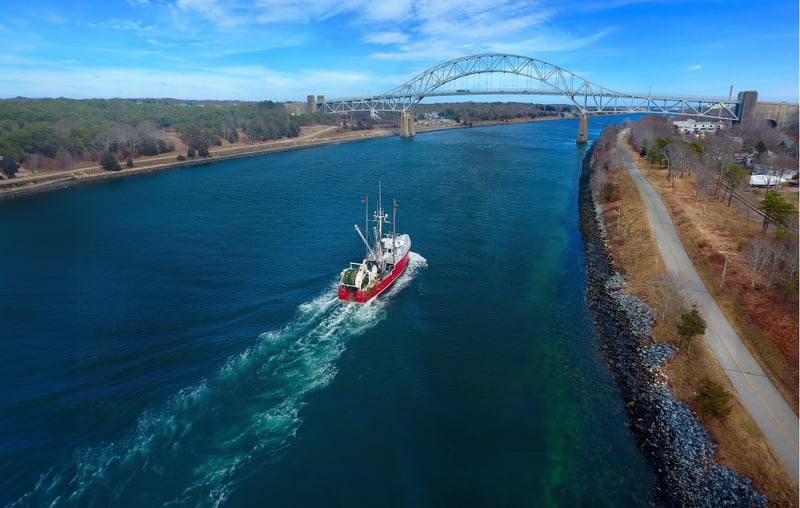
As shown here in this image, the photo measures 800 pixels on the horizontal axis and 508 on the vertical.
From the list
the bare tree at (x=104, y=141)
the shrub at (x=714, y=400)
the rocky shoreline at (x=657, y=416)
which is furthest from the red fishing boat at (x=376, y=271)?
the bare tree at (x=104, y=141)

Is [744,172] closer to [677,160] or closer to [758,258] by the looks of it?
[677,160]

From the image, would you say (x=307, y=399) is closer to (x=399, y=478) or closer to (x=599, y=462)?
(x=399, y=478)

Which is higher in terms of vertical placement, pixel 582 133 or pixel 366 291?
pixel 582 133

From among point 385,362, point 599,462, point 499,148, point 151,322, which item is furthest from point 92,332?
point 499,148

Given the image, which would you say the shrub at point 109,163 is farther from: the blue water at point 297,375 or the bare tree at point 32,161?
the blue water at point 297,375

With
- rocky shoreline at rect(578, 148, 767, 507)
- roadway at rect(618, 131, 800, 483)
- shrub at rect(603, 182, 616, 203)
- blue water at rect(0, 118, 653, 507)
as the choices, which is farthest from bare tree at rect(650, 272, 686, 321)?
shrub at rect(603, 182, 616, 203)

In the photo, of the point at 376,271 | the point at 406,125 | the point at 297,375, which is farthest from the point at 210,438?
A: the point at 406,125
